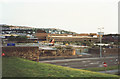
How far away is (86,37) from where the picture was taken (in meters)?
61.2

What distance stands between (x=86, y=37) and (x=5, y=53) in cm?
4724

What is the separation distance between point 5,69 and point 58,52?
64.0 ft

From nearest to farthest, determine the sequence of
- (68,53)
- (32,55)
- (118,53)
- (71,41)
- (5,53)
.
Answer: (5,53) < (32,55) < (68,53) < (118,53) < (71,41)

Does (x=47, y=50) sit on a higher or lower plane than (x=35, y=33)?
lower

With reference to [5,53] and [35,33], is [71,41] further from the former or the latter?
[5,53]

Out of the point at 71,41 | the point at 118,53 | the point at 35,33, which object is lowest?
the point at 118,53

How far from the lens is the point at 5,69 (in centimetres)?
1176

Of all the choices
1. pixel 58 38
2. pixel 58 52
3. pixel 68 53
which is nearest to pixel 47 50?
pixel 58 52

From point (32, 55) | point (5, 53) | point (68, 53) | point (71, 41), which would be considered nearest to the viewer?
point (5, 53)

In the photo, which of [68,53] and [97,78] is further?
[68,53]

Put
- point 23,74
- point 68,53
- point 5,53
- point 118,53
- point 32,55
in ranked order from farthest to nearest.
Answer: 1. point 118,53
2. point 68,53
3. point 32,55
4. point 5,53
5. point 23,74

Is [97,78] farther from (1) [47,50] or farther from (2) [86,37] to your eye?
(2) [86,37]

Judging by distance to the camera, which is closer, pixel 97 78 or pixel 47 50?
pixel 97 78

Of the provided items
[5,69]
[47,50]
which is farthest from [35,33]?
[5,69]
